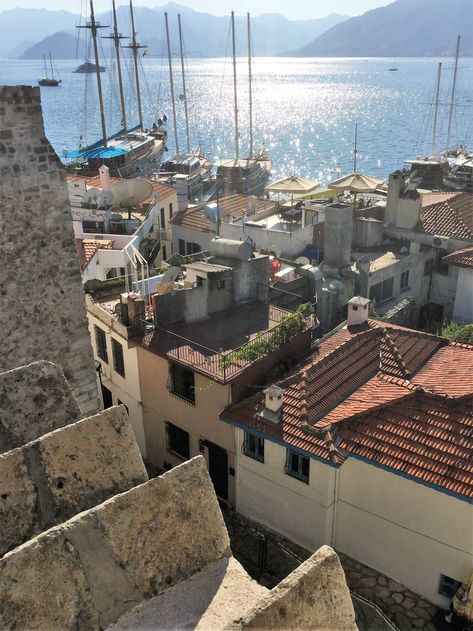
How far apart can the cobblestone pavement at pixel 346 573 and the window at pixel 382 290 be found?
576 inches

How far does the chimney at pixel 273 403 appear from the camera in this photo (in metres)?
17.2

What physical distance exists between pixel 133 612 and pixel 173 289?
1591 centimetres

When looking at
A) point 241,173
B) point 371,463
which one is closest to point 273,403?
point 371,463

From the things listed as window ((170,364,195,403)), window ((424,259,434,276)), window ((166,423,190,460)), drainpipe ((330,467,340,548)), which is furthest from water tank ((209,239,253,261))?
window ((424,259,434,276))

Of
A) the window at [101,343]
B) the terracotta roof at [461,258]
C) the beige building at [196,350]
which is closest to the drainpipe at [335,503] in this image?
the beige building at [196,350]

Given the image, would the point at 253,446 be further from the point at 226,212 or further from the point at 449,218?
the point at 226,212

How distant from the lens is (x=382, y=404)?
16766 millimetres

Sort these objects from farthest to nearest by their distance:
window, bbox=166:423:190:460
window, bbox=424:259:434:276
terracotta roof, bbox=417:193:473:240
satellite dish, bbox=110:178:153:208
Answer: satellite dish, bbox=110:178:153:208, terracotta roof, bbox=417:193:473:240, window, bbox=424:259:434:276, window, bbox=166:423:190:460

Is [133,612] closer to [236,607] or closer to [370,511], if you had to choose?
[236,607]

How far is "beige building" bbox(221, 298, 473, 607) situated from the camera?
15328 millimetres

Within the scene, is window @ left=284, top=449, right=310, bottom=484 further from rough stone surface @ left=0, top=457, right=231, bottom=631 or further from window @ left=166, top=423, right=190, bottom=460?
rough stone surface @ left=0, top=457, right=231, bottom=631

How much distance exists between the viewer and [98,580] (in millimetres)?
6016

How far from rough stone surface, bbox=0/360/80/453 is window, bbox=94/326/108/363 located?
14.2m

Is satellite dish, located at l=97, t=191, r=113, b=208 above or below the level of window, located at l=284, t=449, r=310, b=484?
above
